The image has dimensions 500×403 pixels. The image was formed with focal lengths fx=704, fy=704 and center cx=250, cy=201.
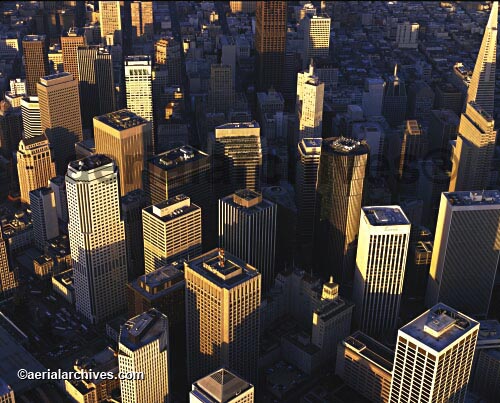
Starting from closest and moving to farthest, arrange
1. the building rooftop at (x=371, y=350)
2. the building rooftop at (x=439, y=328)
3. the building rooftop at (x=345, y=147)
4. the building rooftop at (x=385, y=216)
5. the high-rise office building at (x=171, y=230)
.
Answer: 1. the building rooftop at (x=439, y=328)
2. the building rooftop at (x=371, y=350)
3. the building rooftop at (x=385, y=216)
4. the high-rise office building at (x=171, y=230)
5. the building rooftop at (x=345, y=147)

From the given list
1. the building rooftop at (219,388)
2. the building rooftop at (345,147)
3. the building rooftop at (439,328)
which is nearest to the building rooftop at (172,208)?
the building rooftop at (345,147)

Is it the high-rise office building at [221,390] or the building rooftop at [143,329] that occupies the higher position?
the building rooftop at [143,329]

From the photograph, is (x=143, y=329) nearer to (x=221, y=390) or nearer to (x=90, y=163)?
(x=221, y=390)

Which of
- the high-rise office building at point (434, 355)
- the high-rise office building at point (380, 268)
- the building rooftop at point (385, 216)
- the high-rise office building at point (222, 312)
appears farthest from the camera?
the building rooftop at point (385, 216)

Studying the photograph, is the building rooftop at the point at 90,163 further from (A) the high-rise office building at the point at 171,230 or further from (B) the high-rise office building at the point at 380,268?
(B) the high-rise office building at the point at 380,268

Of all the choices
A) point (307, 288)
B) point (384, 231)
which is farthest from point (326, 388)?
point (384, 231)

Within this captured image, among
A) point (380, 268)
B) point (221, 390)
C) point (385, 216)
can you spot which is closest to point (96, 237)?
point (221, 390)

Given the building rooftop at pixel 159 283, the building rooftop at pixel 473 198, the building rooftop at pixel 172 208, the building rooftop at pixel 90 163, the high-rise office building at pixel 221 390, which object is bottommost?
the high-rise office building at pixel 221 390
